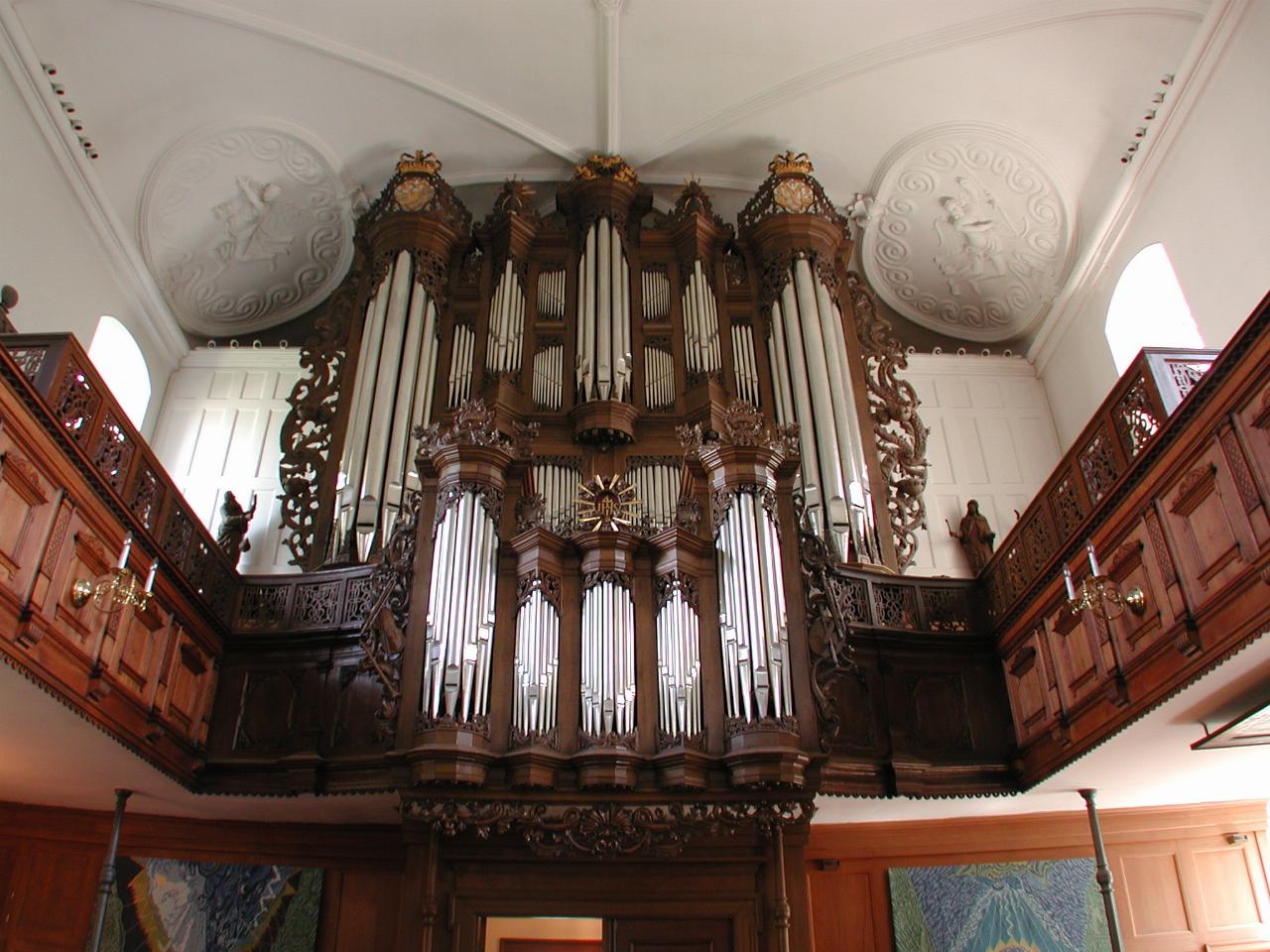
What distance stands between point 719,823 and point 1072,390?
25.4 feet

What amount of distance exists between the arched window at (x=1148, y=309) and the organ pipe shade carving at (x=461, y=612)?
6.66m

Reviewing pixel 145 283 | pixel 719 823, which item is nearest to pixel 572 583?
pixel 719 823

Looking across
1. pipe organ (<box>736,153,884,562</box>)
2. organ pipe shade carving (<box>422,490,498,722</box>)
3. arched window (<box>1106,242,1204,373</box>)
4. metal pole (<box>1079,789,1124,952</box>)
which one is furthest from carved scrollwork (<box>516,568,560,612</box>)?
arched window (<box>1106,242,1204,373</box>)

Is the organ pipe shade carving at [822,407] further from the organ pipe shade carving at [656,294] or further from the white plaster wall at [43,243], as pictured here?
the white plaster wall at [43,243]

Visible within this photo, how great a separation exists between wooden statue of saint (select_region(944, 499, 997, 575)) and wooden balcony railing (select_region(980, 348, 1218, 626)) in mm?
2148

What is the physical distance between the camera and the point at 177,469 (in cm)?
1223

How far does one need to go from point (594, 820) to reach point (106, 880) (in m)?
4.03

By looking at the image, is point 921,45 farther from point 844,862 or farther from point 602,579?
point 844,862

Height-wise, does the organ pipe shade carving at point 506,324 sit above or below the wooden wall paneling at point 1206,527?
above

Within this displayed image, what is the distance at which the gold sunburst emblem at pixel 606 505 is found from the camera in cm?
832

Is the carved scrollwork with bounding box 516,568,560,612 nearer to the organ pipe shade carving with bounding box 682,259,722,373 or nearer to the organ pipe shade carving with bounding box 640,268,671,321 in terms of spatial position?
the organ pipe shade carving with bounding box 682,259,722,373

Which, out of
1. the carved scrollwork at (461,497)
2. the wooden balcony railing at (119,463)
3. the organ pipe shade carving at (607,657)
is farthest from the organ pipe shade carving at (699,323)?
the wooden balcony railing at (119,463)

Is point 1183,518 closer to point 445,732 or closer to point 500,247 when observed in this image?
point 445,732

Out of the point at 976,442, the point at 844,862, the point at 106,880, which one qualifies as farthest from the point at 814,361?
the point at 106,880
